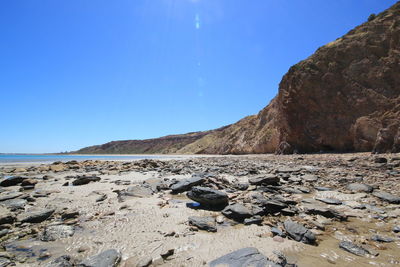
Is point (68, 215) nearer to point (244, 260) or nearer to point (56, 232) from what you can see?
point (56, 232)

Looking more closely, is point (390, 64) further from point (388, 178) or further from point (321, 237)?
point (321, 237)

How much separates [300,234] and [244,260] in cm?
133

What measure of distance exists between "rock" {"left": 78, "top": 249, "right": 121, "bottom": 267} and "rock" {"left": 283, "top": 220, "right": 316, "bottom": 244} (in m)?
2.80

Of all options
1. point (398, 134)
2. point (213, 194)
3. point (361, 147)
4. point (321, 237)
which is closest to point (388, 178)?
point (321, 237)

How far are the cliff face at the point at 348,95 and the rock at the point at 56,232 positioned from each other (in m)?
22.4

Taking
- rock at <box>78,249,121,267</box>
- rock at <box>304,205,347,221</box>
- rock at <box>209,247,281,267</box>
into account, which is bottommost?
rock at <box>304,205,347,221</box>

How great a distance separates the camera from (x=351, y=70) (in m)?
23.3

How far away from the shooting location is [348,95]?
75.3ft

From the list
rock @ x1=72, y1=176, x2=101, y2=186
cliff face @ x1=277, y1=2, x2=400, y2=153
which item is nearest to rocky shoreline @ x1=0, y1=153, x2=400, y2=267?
rock @ x1=72, y1=176, x2=101, y2=186

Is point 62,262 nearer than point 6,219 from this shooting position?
Yes

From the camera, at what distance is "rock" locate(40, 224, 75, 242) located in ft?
A: 10.7

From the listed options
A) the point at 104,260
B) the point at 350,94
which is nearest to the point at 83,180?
the point at 104,260

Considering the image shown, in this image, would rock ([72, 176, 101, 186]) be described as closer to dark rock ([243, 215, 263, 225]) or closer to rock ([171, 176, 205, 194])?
rock ([171, 176, 205, 194])

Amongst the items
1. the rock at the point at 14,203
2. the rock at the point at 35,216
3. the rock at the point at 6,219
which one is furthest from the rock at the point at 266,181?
the rock at the point at 14,203
